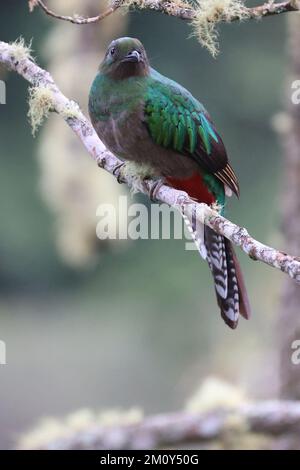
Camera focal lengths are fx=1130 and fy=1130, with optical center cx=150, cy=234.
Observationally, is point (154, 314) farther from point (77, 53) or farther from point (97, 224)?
point (77, 53)

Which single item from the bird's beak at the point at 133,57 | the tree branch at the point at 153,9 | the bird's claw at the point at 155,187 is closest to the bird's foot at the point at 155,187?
the bird's claw at the point at 155,187

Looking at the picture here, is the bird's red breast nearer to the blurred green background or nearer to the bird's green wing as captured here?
the bird's green wing

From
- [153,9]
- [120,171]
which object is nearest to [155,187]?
[120,171]

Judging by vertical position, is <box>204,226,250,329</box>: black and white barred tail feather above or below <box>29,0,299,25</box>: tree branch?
below

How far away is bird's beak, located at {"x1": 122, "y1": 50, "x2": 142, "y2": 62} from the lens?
4.57 m

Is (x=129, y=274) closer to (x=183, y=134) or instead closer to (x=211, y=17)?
(x=183, y=134)

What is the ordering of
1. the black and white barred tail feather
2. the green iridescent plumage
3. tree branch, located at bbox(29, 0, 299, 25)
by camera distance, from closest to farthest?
1. tree branch, located at bbox(29, 0, 299, 25)
2. the black and white barred tail feather
3. the green iridescent plumage

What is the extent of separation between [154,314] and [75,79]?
10509 millimetres

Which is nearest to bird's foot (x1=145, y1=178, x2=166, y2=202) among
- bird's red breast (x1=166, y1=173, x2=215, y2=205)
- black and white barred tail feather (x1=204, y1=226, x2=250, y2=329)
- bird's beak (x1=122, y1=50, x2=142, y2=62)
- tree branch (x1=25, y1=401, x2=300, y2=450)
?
bird's red breast (x1=166, y1=173, x2=215, y2=205)

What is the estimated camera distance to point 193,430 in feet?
16.9

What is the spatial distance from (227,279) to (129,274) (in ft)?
39.1

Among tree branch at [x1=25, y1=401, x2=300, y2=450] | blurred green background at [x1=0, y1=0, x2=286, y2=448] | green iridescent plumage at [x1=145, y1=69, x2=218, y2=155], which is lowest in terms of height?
tree branch at [x1=25, y1=401, x2=300, y2=450]

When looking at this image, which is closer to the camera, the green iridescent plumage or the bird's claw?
the bird's claw

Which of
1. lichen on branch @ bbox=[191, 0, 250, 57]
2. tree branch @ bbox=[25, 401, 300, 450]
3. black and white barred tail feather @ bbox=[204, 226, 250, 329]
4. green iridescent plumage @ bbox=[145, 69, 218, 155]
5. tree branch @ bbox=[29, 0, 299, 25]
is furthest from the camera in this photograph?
tree branch @ bbox=[25, 401, 300, 450]
